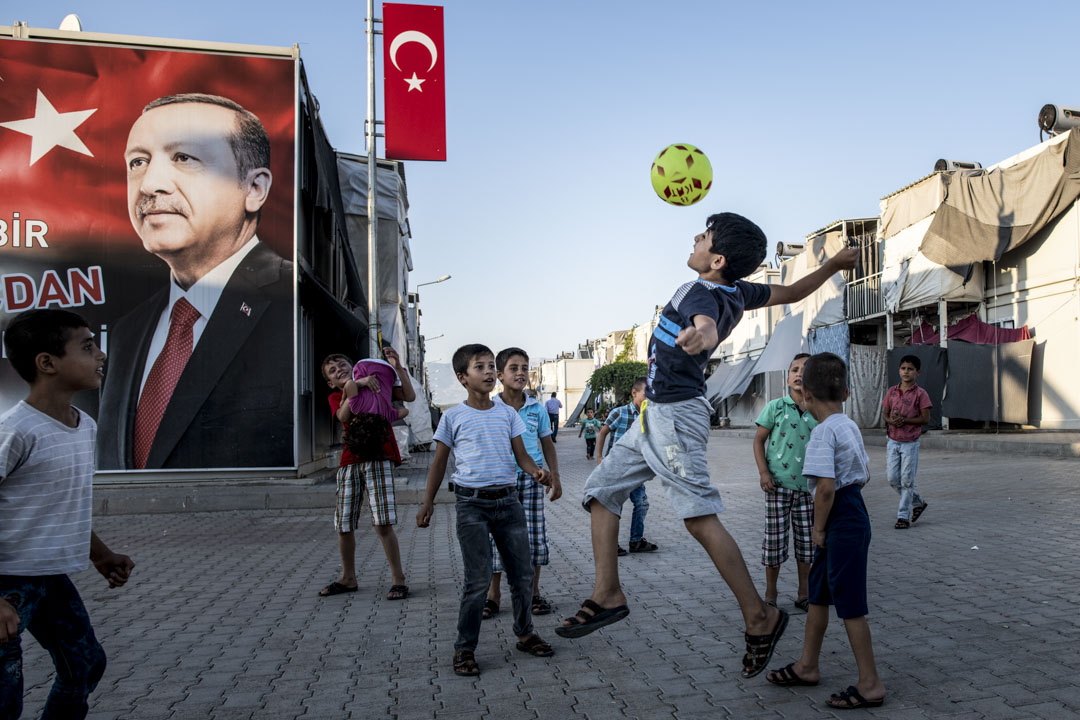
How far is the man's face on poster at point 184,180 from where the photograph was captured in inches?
454

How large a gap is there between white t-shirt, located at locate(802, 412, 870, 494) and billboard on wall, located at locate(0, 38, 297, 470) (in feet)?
Answer: 31.7

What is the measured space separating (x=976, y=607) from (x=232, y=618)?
4.59 meters

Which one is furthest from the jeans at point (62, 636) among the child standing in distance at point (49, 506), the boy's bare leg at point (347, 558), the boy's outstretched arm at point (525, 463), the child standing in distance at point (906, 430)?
the child standing in distance at point (906, 430)

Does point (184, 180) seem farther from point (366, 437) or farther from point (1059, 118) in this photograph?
point (1059, 118)

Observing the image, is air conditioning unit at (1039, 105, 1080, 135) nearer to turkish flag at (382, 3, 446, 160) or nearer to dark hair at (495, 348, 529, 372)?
turkish flag at (382, 3, 446, 160)

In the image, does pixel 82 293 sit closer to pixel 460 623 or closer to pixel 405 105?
pixel 405 105

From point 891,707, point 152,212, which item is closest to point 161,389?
point 152,212

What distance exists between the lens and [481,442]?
4289 millimetres

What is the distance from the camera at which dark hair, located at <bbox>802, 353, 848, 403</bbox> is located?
352 centimetres

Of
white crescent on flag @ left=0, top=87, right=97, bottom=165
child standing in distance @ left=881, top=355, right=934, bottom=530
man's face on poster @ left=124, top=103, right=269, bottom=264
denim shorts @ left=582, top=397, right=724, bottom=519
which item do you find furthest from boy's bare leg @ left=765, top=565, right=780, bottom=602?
white crescent on flag @ left=0, top=87, right=97, bottom=165

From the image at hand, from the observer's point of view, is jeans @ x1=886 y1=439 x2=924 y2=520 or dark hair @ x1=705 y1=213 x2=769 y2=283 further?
jeans @ x1=886 y1=439 x2=924 y2=520

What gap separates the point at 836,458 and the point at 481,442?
1.80 metres

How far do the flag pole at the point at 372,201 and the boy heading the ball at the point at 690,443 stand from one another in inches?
369

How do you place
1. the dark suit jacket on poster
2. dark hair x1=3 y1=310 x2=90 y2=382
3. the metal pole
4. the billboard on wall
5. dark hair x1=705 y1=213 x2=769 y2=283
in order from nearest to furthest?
dark hair x1=3 y1=310 x2=90 y2=382 → dark hair x1=705 y1=213 x2=769 y2=283 → the billboard on wall → the dark suit jacket on poster → the metal pole
